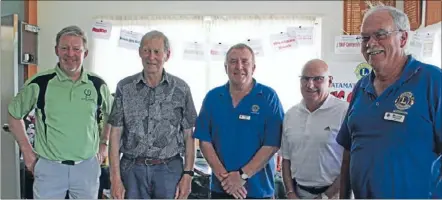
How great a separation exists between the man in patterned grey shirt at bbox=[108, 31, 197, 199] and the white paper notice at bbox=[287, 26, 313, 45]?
2.85m

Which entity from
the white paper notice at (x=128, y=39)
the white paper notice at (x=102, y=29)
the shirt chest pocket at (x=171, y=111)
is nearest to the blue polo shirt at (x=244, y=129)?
the shirt chest pocket at (x=171, y=111)

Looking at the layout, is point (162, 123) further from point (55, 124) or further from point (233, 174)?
point (55, 124)

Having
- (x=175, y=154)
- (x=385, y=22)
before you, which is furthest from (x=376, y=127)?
(x=175, y=154)

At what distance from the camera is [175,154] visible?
231 cm

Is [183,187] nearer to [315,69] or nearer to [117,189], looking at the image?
[117,189]

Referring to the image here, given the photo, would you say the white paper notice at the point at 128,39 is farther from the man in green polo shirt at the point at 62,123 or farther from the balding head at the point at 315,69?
the balding head at the point at 315,69

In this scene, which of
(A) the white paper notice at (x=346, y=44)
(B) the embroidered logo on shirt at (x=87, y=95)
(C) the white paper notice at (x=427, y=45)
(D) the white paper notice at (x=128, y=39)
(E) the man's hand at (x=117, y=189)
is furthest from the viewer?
(D) the white paper notice at (x=128, y=39)

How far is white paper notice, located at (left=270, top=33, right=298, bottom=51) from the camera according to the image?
16.2 ft

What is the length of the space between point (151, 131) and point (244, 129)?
0.47m

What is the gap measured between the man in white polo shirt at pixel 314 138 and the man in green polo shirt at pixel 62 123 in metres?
1.10

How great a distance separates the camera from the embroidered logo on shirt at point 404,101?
159 cm

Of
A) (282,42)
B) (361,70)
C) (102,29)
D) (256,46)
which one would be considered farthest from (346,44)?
(102,29)

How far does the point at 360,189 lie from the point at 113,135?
125 cm

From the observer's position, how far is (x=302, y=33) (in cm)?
493
